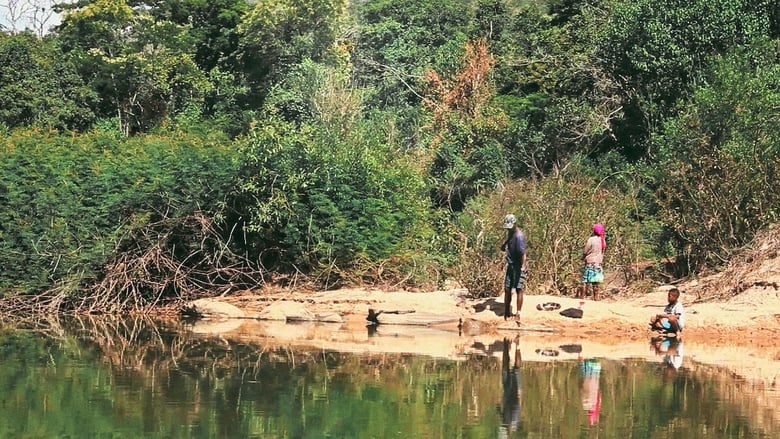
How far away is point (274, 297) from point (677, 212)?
7267 millimetres

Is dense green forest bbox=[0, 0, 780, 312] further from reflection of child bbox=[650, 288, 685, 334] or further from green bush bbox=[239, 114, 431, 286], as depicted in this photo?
reflection of child bbox=[650, 288, 685, 334]

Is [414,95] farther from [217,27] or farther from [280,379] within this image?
[280,379]

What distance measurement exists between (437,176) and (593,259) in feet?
58.6

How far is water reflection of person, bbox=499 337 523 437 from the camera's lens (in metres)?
9.75

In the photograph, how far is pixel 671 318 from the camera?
1575 cm

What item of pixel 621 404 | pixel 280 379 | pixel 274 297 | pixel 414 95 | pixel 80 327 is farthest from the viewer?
pixel 414 95

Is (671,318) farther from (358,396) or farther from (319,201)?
(319,201)

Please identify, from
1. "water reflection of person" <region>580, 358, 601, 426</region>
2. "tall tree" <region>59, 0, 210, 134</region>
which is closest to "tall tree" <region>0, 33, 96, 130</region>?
"tall tree" <region>59, 0, 210, 134</region>

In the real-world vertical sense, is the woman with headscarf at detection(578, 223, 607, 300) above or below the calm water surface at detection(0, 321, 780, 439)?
above

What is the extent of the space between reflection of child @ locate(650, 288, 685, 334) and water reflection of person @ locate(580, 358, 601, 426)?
2505 millimetres

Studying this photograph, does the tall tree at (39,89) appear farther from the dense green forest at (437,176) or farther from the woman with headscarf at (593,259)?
the woman with headscarf at (593,259)

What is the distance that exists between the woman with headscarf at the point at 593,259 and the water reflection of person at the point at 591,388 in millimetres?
2955

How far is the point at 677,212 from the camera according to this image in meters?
20.1

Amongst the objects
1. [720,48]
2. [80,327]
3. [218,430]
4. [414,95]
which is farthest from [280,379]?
[414,95]
